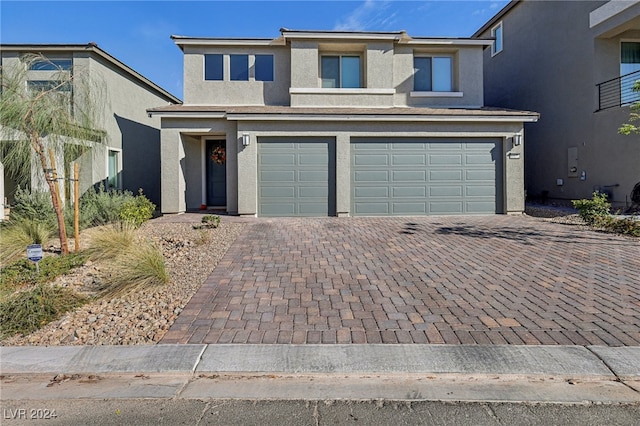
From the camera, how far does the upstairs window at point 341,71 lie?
1392 centimetres

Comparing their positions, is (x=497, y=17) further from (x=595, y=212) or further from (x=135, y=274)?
(x=135, y=274)

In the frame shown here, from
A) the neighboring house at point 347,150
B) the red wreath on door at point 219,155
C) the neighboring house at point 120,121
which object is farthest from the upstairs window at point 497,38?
the neighboring house at point 120,121

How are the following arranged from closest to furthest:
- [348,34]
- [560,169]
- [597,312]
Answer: [597,312]
[348,34]
[560,169]

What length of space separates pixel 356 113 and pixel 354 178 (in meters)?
2.15

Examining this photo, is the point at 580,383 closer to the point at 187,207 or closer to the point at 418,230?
the point at 418,230

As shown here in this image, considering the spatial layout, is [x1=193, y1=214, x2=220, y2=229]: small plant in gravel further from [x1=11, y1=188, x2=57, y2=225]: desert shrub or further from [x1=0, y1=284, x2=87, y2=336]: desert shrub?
[x1=0, y1=284, x2=87, y2=336]: desert shrub

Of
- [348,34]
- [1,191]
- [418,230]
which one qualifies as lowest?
[418,230]

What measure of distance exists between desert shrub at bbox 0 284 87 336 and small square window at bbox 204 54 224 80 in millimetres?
11106

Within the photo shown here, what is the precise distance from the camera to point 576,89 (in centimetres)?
1418

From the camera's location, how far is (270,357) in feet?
11.0

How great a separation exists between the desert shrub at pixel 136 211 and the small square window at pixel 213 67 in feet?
18.5

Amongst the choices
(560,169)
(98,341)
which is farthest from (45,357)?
(560,169)

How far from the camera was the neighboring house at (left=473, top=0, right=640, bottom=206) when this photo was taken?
1248cm

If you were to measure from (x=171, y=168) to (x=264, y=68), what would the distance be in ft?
17.5
